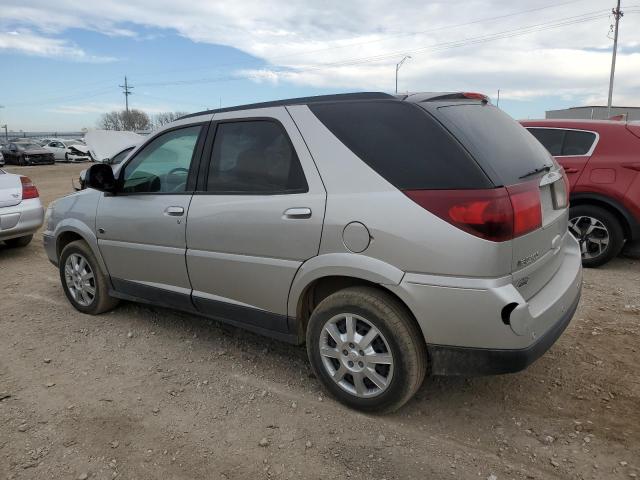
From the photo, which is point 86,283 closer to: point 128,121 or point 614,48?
point 614,48

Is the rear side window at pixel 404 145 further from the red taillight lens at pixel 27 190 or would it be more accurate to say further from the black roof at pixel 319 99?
the red taillight lens at pixel 27 190

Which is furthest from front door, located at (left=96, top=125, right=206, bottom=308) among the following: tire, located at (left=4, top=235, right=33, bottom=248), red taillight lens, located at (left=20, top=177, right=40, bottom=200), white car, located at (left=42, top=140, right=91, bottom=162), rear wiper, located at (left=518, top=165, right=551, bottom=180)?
white car, located at (left=42, top=140, right=91, bottom=162)

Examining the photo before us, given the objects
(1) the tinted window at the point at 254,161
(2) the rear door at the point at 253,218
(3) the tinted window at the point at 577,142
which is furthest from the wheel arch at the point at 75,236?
(3) the tinted window at the point at 577,142

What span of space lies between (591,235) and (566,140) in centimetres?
118

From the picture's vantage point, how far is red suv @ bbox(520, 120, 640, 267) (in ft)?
17.9

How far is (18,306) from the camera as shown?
4.85 meters

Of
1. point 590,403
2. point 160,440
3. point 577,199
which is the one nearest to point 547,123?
point 577,199

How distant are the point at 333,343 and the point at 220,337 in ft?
4.72

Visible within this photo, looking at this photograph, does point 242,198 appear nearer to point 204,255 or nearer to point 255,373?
point 204,255

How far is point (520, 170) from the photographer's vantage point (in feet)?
8.66

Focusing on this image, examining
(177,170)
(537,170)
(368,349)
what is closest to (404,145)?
(537,170)

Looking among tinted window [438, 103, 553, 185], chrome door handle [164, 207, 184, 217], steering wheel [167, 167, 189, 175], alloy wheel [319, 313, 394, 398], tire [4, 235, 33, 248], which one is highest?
tinted window [438, 103, 553, 185]

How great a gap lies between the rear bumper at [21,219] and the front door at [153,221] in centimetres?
323

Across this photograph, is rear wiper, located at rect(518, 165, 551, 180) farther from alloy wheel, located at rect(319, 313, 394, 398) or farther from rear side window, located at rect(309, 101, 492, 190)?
alloy wheel, located at rect(319, 313, 394, 398)
